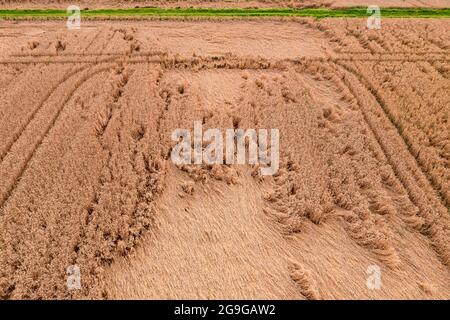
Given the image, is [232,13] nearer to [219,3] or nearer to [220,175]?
[219,3]

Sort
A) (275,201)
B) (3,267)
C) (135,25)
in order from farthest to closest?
1. (135,25)
2. (275,201)
3. (3,267)

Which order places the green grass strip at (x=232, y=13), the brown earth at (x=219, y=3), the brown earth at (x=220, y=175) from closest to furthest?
the brown earth at (x=220, y=175) → the green grass strip at (x=232, y=13) → the brown earth at (x=219, y=3)

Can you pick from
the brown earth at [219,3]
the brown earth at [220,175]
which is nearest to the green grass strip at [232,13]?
the brown earth at [219,3]

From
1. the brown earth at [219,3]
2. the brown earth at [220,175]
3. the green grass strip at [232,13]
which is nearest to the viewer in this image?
the brown earth at [220,175]

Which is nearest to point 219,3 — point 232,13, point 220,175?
point 232,13

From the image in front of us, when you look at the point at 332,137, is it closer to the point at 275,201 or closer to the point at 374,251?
the point at 275,201

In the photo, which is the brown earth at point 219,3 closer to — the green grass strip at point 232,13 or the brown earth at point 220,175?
the green grass strip at point 232,13

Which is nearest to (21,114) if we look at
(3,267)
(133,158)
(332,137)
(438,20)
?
(133,158)
